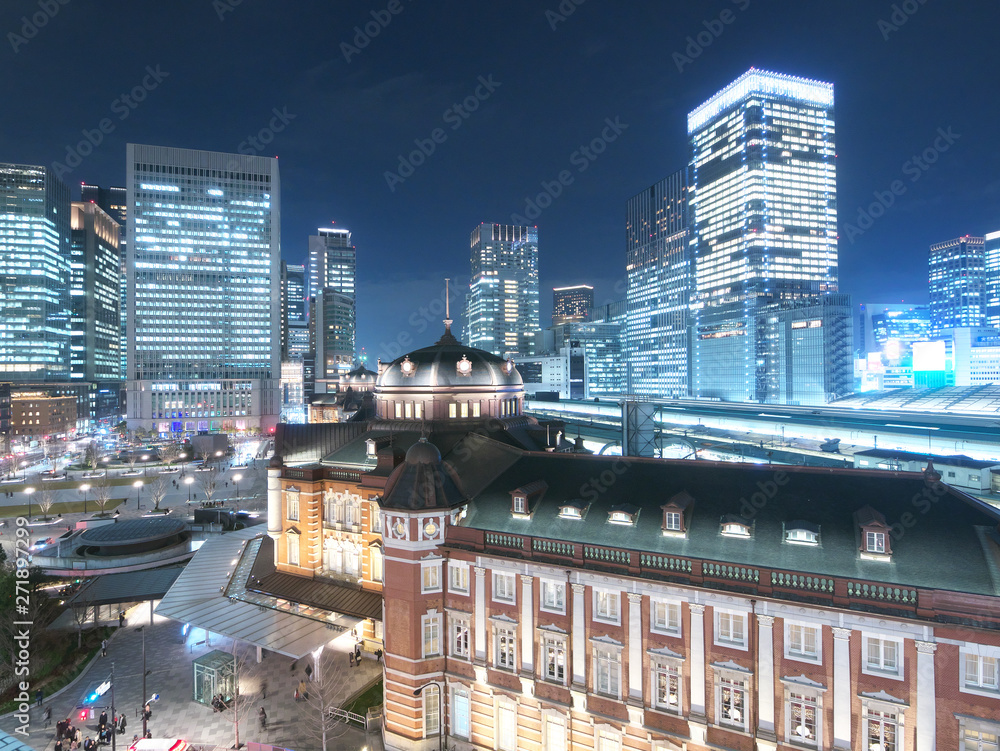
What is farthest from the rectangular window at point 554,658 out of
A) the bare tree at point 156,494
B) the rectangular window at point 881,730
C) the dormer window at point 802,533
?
the bare tree at point 156,494

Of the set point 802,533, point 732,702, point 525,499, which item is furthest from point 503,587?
point 802,533

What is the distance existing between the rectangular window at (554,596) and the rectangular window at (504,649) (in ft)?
9.37

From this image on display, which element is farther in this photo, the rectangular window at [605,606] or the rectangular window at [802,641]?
the rectangular window at [605,606]

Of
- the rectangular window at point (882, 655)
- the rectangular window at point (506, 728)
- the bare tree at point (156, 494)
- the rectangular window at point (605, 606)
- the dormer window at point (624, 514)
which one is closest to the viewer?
the rectangular window at point (882, 655)

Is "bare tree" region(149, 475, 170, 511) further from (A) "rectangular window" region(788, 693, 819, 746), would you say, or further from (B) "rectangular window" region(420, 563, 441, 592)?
(A) "rectangular window" region(788, 693, 819, 746)

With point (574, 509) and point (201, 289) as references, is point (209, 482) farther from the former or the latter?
point (201, 289)

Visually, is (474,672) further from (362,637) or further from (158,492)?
(158,492)

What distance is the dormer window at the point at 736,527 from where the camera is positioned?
26906 millimetres

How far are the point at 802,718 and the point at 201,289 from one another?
191620 mm

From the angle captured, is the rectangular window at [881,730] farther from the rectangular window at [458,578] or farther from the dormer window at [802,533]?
the rectangular window at [458,578]

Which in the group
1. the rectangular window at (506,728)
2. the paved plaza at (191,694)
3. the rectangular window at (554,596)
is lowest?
the paved plaza at (191,694)

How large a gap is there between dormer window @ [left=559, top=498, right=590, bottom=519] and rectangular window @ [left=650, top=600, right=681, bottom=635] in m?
6.14

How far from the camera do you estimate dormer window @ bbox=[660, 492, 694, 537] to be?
28219mm

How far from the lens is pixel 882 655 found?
2309cm
